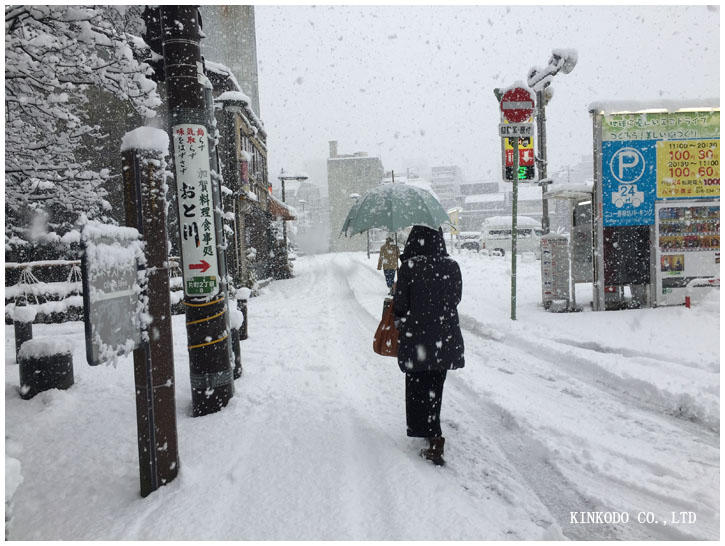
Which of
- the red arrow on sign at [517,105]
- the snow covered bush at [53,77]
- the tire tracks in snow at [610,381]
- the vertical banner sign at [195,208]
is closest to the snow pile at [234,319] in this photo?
the vertical banner sign at [195,208]

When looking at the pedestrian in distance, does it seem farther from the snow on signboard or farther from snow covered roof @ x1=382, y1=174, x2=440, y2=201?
the snow on signboard

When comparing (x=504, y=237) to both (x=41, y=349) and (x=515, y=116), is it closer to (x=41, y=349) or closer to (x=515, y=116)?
(x=515, y=116)

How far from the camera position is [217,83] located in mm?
12523

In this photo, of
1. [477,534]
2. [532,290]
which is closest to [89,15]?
[477,534]

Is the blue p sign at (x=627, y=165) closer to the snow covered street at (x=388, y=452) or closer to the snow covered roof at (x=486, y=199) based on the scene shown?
the snow covered street at (x=388, y=452)

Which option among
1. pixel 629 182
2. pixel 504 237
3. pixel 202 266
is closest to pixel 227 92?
pixel 202 266

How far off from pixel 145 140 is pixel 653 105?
956cm

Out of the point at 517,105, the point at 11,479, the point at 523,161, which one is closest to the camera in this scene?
the point at 11,479

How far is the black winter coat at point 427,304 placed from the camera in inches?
129

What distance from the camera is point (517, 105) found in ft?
25.6

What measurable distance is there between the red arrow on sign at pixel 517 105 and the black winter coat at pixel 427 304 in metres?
5.79

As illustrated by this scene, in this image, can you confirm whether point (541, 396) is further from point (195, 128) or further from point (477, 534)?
point (195, 128)

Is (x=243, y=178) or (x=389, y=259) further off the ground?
(x=243, y=178)

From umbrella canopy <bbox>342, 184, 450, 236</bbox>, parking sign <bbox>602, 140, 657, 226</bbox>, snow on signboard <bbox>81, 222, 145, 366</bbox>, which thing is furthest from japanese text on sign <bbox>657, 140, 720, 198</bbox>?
snow on signboard <bbox>81, 222, 145, 366</bbox>
